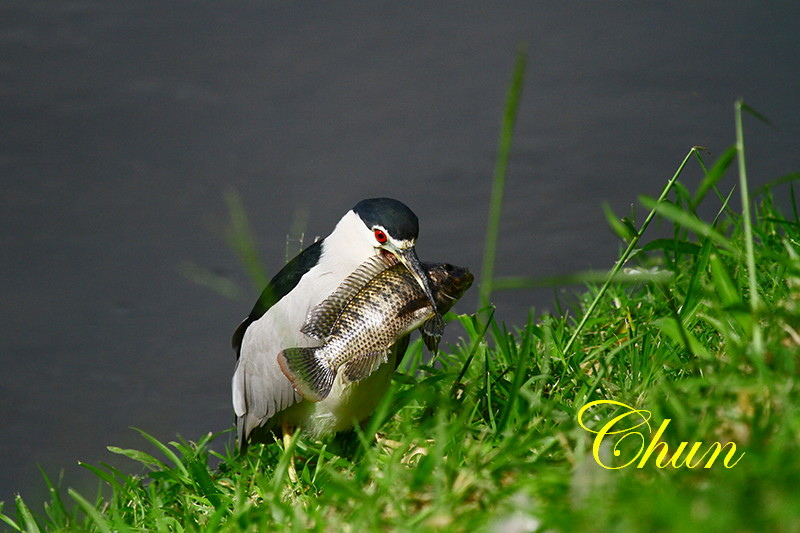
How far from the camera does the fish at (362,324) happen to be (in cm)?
259

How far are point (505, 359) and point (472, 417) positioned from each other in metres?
0.64

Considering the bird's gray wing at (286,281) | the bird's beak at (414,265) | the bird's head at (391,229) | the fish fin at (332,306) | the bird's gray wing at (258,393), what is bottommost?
the bird's gray wing at (258,393)

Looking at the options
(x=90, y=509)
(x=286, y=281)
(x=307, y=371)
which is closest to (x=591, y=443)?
(x=307, y=371)

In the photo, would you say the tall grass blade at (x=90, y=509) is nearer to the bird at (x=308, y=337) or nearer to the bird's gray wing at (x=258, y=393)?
the bird at (x=308, y=337)

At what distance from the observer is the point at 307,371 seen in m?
2.62

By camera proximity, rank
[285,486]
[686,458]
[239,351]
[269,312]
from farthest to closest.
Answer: [239,351] → [269,312] → [285,486] → [686,458]

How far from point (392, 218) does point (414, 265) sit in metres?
0.25

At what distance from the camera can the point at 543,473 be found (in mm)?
1652

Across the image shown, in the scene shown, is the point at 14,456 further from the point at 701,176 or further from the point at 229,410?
the point at 701,176

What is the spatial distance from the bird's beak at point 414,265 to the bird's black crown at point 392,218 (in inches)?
1.9

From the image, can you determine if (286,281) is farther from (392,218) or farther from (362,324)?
(362,324)

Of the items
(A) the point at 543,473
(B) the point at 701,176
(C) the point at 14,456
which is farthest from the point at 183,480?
(B) the point at 701,176

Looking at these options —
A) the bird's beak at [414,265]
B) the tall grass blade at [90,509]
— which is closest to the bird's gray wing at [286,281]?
the bird's beak at [414,265]

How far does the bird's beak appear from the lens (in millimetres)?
2660
